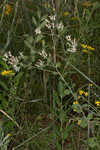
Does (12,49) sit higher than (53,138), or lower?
higher

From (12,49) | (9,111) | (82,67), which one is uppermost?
(12,49)

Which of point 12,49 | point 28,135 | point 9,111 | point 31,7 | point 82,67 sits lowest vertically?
point 28,135

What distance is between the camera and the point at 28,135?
1.38 metres

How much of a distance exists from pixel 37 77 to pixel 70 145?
48 centimetres

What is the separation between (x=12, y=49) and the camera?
153cm

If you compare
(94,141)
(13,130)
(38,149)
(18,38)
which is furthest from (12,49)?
(94,141)

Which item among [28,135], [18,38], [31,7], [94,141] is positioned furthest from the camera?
[31,7]

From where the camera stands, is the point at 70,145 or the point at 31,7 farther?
the point at 31,7

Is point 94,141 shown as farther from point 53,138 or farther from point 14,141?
point 14,141

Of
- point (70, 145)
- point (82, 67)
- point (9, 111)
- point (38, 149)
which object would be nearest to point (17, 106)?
point (9, 111)

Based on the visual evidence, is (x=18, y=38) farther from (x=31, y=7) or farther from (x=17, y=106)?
(x=31, y=7)

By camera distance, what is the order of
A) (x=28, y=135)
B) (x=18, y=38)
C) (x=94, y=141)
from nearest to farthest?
1. (x=94, y=141)
2. (x=28, y=135)
3. (x=18, y=38)

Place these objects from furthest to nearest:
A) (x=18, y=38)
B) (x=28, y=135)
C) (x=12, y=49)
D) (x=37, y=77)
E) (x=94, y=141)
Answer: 1. (x=37, y=77)
2. (x=18, y=38)
3. (x=12, y=49)
4. (x=28, y=135)
5. (x=94, y=141)

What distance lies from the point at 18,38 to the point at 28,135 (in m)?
0.56
